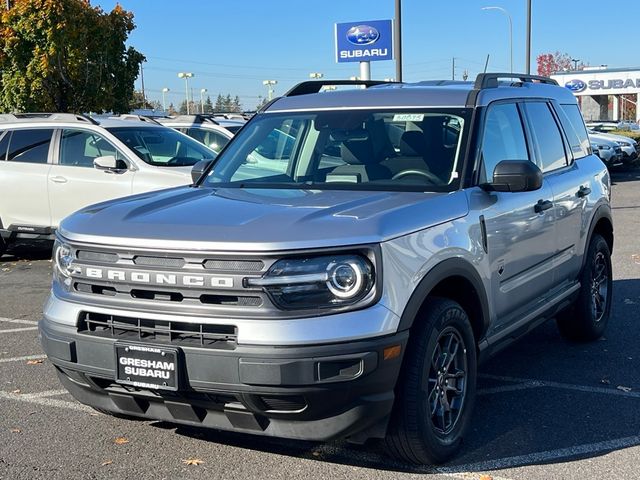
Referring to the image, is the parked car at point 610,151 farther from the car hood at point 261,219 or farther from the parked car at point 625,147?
the car hood at point 261,219

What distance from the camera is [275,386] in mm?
3480

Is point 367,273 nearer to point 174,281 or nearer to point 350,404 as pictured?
point 350,404

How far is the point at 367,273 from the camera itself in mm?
3580

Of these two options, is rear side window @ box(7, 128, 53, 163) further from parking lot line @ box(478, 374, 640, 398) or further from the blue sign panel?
the blue sign panel

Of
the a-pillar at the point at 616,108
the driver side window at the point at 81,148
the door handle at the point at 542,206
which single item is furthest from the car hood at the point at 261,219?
the a-pillar at the point at 616,108

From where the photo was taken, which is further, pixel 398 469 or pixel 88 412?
pixel 88 412

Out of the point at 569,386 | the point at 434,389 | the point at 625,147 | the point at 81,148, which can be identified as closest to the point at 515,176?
the point at 434,389

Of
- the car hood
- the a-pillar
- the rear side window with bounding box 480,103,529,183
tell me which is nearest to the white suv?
the rear side window with bounding box 480,103,529,183

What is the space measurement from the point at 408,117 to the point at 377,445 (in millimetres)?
1964

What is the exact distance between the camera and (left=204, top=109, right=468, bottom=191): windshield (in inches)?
185

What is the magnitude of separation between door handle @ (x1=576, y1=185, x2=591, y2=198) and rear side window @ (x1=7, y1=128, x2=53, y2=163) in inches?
286

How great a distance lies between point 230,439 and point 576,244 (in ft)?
9.73

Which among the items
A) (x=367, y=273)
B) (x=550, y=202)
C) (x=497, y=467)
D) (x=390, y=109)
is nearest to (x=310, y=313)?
(x=367, y=273)

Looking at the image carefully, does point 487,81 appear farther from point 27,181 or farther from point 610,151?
point 610,151
